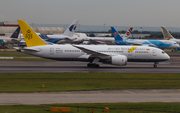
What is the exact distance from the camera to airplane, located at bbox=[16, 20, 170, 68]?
3844 centimetres

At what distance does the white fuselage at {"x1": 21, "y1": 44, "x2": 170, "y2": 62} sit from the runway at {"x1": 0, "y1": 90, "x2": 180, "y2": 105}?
18.1 m

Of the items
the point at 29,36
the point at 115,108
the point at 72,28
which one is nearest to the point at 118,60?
the point at 29,36

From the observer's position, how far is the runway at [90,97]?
57.9 feet

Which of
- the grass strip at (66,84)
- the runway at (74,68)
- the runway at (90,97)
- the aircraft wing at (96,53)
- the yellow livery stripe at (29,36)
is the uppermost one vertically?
the yellow livery stripe at (29,36)

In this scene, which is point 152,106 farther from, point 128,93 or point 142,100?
point 128,93

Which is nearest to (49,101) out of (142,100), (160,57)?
(142,100)

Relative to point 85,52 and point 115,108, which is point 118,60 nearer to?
point 85,52

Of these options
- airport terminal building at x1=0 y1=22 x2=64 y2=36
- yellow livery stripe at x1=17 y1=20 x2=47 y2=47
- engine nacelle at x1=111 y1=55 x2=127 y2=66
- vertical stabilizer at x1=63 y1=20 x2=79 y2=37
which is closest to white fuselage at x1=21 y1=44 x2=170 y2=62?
yellow livery stripe at x1=17 y1=20 x2=47 y2=47

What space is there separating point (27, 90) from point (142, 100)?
901 centimetres

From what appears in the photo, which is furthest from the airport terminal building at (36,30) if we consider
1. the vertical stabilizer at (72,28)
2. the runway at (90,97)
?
the runway at (90,97)

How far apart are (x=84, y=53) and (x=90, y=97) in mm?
20432

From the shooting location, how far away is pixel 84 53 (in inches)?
1545

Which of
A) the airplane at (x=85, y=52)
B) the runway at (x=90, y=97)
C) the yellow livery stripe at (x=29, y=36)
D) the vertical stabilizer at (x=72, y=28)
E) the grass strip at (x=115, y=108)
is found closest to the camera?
the grass strip at (x=115, y=108)

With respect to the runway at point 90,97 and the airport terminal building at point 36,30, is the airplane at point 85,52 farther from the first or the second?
the airport terminal building at point 36,30
